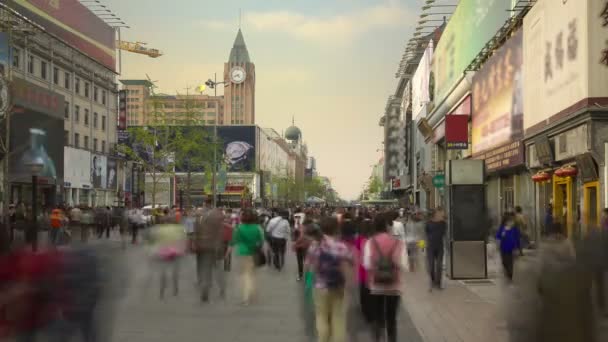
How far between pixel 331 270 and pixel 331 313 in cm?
49

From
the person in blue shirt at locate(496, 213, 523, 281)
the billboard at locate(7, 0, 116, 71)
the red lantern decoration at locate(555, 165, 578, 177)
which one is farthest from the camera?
the billboard at locate(7, 0, 116, 71)

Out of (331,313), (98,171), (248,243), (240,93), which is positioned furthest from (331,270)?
(240,93)

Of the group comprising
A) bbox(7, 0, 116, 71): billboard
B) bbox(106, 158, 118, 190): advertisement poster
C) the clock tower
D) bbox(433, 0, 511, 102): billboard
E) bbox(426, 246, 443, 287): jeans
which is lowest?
bbox(426, 246, 443, 287): jeans

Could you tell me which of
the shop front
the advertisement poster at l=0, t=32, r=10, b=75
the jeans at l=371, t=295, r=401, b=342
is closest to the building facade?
the advertisement poster at l=0, t=32, r=10, b=75

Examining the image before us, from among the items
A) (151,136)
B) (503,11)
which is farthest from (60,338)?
(151,136)

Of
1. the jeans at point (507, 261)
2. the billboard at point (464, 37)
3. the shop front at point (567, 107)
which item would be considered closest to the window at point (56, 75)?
the billboard at point (464, 37)

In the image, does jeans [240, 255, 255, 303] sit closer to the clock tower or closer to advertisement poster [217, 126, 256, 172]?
advertisement poster [217, 126, 256, 172]

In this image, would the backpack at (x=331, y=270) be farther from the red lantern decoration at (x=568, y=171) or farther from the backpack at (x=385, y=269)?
the red lantern decoration at (x=568, y=171)

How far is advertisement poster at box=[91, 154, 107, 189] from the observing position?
67.9 meters

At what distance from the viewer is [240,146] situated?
121 metres

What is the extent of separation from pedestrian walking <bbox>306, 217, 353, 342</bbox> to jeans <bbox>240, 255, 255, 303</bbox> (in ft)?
16.8

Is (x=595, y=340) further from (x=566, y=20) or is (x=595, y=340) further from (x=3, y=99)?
(x=3, y=99)

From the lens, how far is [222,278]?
14875 mm

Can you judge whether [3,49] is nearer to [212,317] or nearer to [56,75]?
[56,75]
